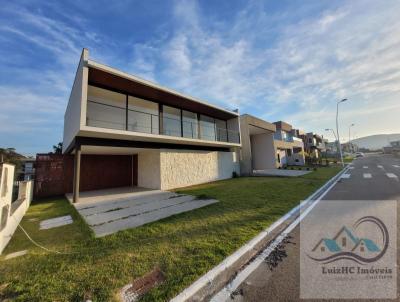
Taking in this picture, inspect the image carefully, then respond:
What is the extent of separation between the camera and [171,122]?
40.6 ft

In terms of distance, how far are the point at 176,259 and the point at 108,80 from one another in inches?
339

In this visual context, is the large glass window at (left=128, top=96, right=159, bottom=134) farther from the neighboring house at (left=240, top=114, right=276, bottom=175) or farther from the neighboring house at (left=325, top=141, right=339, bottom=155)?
the neighboring house at (left=325, top=141, right=339, bottom=155)

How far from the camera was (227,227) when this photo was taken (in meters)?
4.04

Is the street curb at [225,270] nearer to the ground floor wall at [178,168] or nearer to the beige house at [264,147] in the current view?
the ground floor wall at [178,168]

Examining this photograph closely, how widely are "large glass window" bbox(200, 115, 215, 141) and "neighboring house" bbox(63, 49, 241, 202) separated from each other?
0.28 ft

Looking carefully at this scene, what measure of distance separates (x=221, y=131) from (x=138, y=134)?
8564 millimetres

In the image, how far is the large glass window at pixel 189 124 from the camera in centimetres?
1275

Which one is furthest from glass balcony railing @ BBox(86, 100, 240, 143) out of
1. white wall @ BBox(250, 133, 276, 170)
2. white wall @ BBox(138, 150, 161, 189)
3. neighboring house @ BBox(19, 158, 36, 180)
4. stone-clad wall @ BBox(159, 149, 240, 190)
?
white wall @ BBox(250, 133, 276, 170)

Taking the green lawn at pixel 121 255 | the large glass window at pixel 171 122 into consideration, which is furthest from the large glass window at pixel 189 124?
the green lawn at pixel 121 255

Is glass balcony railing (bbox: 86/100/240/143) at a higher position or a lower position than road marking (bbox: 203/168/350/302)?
higher

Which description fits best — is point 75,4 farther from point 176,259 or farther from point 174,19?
point 176,259

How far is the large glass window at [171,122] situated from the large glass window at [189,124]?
0.48 meters

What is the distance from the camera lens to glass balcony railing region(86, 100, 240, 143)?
398 inches

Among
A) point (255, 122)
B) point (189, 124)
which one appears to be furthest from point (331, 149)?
point (189, 124)
